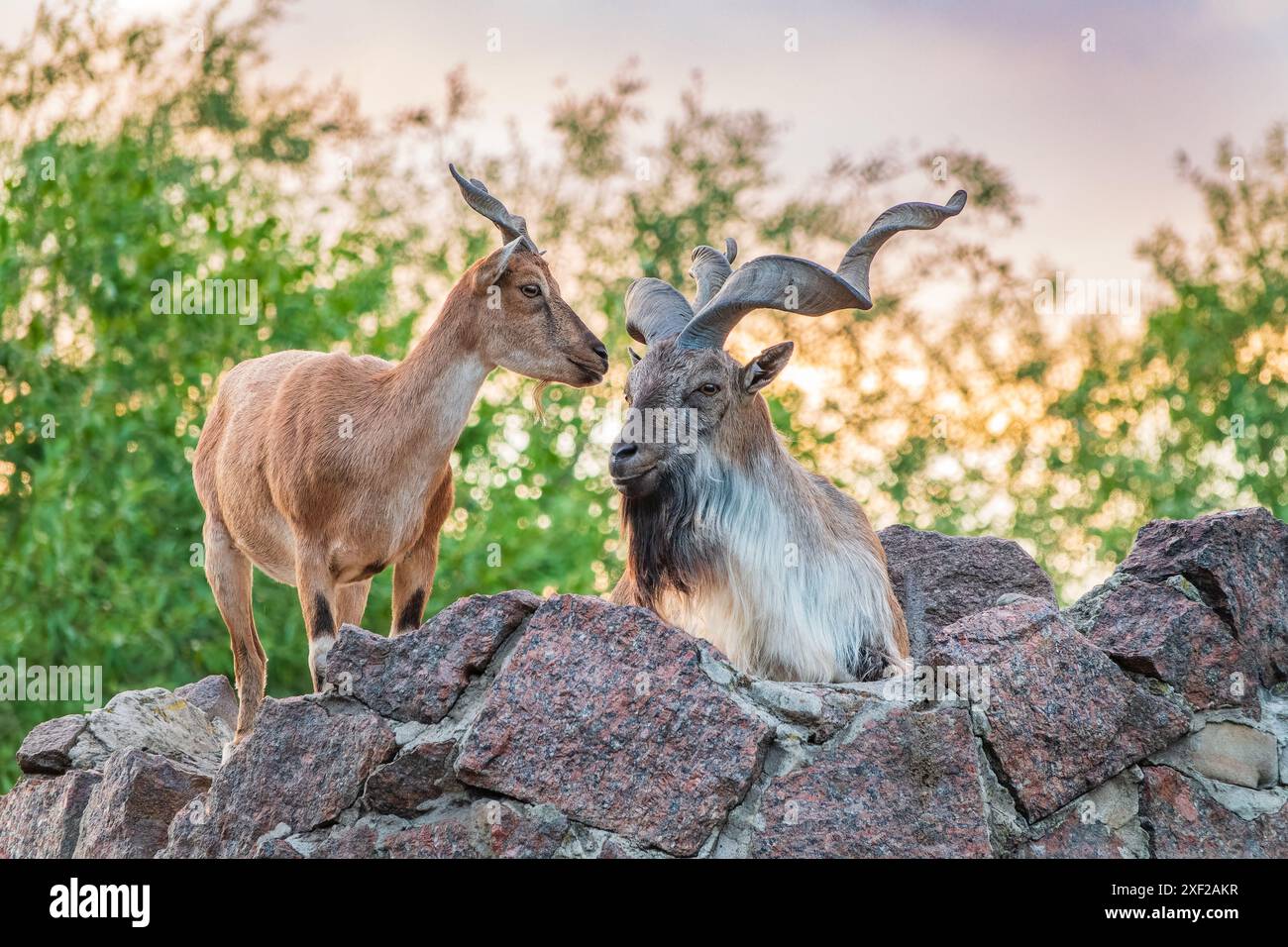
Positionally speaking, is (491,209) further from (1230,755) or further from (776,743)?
A: (1230,755)

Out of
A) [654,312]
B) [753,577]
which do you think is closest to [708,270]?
[654,312]

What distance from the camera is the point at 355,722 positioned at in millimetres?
5133

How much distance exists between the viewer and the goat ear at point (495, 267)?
616cm

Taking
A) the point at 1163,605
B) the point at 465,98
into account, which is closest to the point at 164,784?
the point at 1163,605

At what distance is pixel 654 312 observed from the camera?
6363 mm

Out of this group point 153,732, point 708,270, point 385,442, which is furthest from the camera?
point 153,732

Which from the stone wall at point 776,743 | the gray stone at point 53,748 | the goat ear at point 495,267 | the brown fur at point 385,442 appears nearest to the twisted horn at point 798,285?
the brown fur at point 385,442

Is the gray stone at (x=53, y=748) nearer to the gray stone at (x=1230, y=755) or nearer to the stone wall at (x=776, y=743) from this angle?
the stone wall at (x=776, y=743)

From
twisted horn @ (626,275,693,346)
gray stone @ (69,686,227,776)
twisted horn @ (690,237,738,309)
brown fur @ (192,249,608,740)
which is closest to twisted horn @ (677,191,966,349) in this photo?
twisted horn @ (626,275,693,346)

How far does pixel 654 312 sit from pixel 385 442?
116cm

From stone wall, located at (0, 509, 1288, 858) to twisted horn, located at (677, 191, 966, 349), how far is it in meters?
1.26

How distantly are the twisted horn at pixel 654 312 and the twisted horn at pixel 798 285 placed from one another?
0.80 ft

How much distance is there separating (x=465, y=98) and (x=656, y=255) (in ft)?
9.62

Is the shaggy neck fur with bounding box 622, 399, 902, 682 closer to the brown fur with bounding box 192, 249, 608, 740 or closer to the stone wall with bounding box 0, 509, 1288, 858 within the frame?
the stone wall with bounding box 0, 509, 1288, 858
